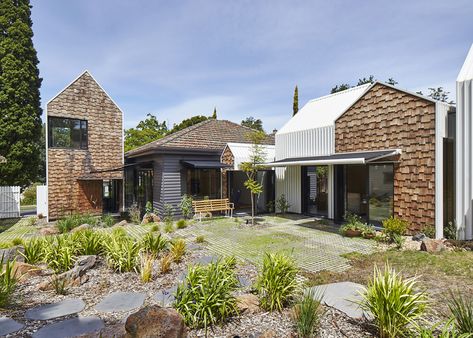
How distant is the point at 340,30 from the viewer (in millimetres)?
13211

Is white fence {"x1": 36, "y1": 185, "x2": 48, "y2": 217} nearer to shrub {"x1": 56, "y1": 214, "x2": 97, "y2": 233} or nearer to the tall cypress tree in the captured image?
the tall cypress tree

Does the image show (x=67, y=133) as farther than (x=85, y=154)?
No

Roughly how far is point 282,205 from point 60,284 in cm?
1327

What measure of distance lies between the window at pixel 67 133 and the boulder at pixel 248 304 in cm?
1794

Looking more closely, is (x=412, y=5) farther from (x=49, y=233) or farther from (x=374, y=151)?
(x=49, y=233)

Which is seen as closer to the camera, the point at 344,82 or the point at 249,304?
the point at 249,304

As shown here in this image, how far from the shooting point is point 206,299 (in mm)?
4637

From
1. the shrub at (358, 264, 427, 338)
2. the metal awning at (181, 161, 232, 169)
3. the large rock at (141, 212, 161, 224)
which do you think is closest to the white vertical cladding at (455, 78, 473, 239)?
the shrub at (358, 264, 427, 338)

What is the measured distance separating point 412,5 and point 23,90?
23818mm

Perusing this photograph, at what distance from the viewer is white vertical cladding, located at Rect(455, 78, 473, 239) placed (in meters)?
9.71

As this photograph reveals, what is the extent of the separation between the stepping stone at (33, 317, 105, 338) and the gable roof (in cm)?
1348

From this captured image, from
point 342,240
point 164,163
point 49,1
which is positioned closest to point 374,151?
point 342,240

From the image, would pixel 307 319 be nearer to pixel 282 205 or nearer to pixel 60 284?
pixel 60 284

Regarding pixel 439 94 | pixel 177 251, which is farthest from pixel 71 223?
pixel 439 94
